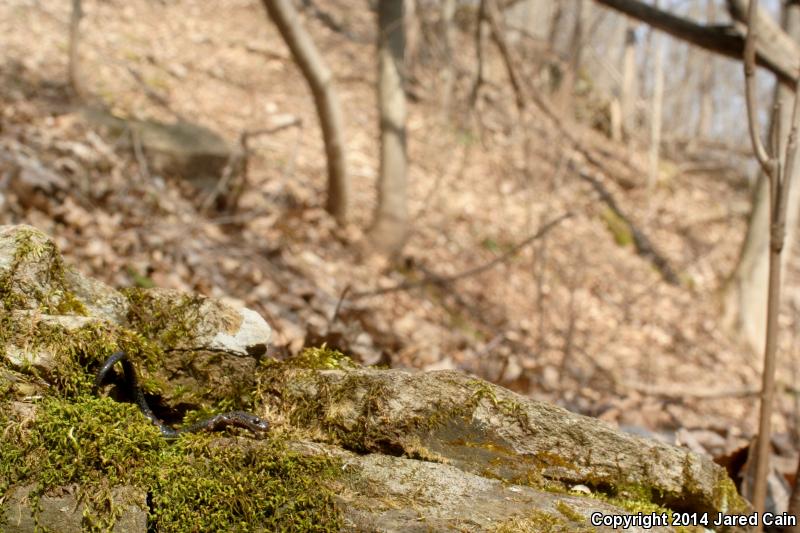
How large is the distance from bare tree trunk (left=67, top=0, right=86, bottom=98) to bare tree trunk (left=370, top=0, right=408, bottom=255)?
3596 millimetres

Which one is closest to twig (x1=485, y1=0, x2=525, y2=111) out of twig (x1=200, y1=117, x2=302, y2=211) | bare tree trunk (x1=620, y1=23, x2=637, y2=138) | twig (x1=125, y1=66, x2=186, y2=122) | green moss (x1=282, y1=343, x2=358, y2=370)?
twig (x1=200, y1=117, x2=302, y2=211)

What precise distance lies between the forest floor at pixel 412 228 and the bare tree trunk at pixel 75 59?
0.61 ft

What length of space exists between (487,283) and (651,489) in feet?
19.8

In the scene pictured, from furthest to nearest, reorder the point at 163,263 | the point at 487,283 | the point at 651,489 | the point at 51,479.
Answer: the point at 487,283 → the point at 163,263 → the point at 651,489 → the point at 51,479

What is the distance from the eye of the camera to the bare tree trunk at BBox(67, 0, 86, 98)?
24.6ft

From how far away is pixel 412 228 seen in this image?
835 centimetres

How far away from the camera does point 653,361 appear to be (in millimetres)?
7195

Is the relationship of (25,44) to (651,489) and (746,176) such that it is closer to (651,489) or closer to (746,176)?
(651,489)

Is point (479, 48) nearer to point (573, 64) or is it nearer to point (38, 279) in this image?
point (573, 64)

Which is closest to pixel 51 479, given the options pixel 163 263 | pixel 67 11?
pixel 163 263

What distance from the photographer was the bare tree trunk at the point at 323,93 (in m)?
5.93

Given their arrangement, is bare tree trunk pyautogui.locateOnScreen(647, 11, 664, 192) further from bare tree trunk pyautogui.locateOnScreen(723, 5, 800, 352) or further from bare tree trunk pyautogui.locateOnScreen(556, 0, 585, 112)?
bare tree trunk pyautogui.locateOnScreen(556, 0, 585, 112)

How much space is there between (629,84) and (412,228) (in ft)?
28.0

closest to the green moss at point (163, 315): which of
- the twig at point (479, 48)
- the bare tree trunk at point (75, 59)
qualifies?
the twig at point (479, 48)
